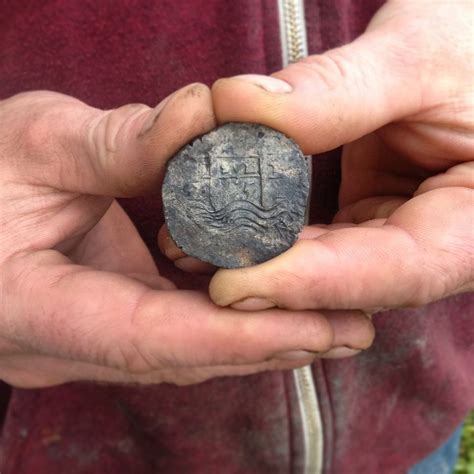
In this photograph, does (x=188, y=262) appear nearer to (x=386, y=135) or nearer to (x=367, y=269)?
(x=367, y=269)

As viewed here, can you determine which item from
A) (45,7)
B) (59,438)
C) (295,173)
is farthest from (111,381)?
(45,7)

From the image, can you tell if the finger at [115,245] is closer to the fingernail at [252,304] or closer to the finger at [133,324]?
the finger at [133,324]

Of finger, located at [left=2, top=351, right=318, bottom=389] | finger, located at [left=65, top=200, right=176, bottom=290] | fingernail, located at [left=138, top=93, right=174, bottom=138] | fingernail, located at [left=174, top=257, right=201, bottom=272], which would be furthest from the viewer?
finger, located at [left=65, top=200, right=176, bottom=290]

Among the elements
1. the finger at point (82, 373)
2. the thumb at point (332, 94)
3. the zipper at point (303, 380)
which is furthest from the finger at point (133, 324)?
the zipper at point (303, 380)

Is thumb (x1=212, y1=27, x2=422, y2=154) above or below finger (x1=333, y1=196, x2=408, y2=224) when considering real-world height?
above

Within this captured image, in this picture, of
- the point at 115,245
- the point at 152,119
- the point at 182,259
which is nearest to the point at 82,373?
the point at 115,245

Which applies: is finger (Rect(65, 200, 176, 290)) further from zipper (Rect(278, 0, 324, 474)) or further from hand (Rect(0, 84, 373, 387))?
zipper (Rect(278, 0, 324, 474))

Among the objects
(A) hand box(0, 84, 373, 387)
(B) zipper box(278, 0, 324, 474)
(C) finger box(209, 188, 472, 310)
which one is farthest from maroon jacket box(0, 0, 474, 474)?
(C) finger box(209, 188, 472, 310)
